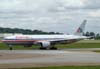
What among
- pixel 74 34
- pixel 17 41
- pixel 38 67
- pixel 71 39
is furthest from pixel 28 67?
pixel 74 34

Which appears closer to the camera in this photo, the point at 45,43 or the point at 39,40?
the point at 45,43

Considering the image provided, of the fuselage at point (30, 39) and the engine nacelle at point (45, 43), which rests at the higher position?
the fuselage at point (30, 39)

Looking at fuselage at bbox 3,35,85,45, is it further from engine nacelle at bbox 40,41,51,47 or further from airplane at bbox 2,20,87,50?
engine nacelle at bbox 40,41,51,47

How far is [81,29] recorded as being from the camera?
77875 millimetres

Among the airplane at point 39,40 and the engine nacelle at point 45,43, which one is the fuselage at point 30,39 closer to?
the airplane at point 39,40

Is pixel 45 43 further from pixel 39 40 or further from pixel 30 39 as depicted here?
pixel 30 39

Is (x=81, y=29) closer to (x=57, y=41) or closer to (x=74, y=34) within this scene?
(x=74, y=34)

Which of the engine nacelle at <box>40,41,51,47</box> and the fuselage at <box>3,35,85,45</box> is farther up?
the fuselage at <box>3,35,85,45</box>

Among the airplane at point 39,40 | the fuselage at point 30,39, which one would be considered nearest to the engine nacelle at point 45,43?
the airplane at point 39,40

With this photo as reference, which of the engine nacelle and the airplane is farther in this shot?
the engine nacelle

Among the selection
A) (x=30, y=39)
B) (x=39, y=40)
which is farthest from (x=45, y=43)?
(x=30, y=39)

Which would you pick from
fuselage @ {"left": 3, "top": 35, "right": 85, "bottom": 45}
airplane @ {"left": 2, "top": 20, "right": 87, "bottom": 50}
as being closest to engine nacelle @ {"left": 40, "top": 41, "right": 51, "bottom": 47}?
airplane @ {"left": 2, "top": 20, "right": 87, "bottom": 50}

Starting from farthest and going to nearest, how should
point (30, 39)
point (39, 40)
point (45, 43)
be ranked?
1. point (39, 40)
2. point (45, 43)
3. point (30, 39)

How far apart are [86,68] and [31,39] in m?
42.9
